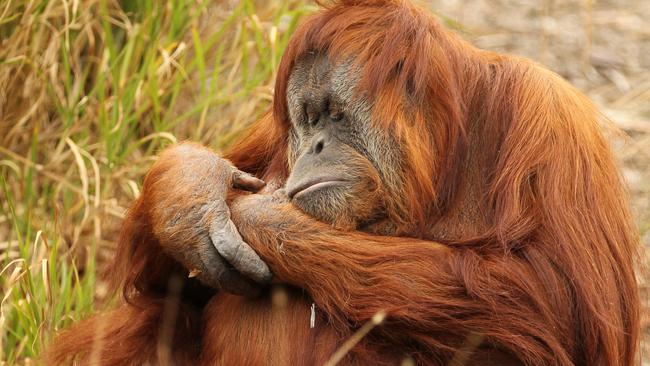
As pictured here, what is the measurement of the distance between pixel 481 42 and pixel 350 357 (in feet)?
10.0

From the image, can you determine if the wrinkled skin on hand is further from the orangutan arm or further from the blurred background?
the blurred background

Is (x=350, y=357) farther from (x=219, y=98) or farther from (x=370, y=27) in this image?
(x=219, y=98)

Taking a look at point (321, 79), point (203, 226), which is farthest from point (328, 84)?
point (203, 226)

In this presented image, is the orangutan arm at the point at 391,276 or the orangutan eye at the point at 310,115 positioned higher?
the orangutan eye at the point at 310,115

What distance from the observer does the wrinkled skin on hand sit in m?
2.94

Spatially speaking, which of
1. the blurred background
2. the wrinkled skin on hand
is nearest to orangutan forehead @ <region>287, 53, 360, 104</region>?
the wrinkled skin on hand

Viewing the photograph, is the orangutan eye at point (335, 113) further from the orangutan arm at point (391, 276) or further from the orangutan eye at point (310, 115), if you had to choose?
the orangutan arm at point (391, 276)

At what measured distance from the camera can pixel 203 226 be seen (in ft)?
9.71

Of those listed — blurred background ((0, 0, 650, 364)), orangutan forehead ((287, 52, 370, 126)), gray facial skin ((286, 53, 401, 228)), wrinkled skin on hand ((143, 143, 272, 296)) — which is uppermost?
orangutan forehead ((287, 52, 370, 126))

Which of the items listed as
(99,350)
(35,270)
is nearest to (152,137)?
(35,270)

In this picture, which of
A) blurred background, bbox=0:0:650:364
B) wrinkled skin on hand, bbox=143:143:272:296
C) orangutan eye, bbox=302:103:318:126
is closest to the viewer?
wrinkled skin on hand, bbox=143:143:272:296

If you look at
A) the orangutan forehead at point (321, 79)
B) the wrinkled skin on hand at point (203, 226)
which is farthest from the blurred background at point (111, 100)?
the orangutan forehead at point (321, 79)

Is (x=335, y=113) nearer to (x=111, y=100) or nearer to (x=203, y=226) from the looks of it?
(x=203, y=226)

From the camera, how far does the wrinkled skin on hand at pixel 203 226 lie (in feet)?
9.63
